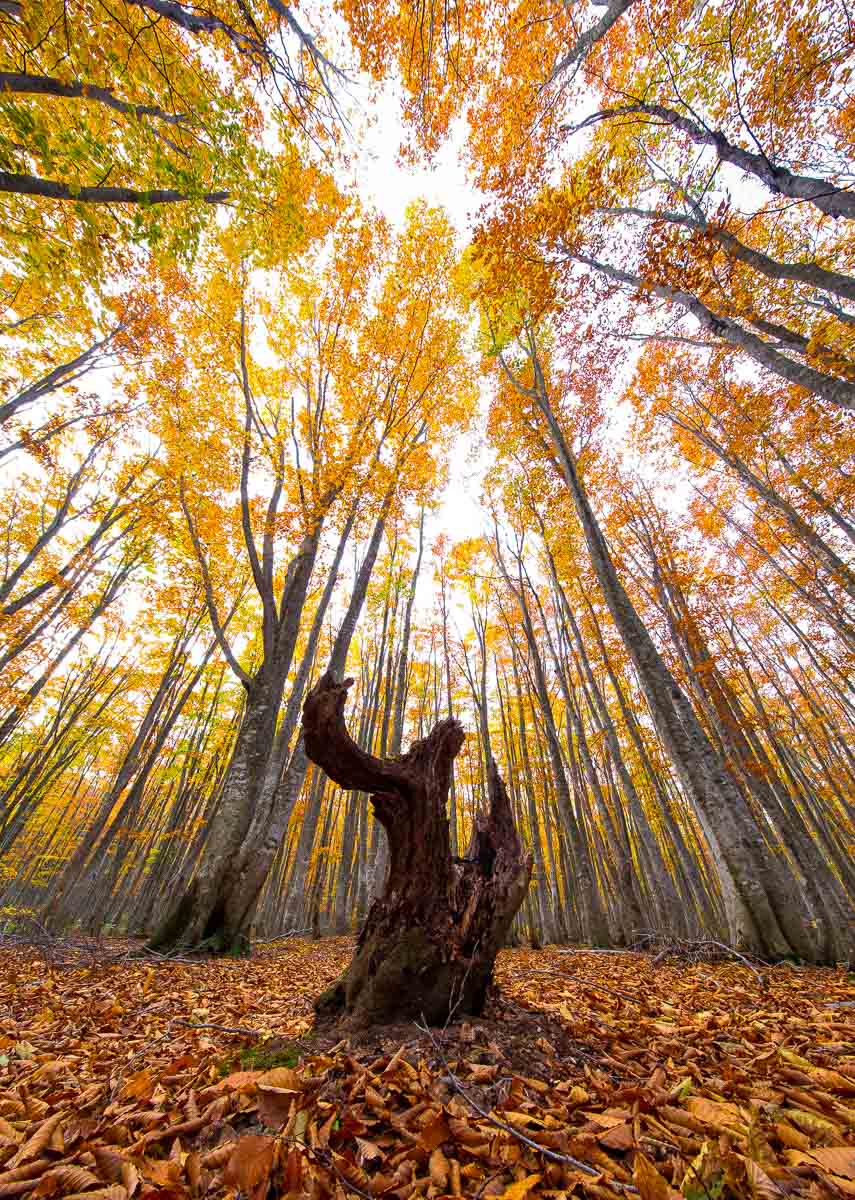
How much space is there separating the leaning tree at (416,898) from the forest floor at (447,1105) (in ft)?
0.59

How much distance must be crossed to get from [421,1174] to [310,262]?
11.2 metres

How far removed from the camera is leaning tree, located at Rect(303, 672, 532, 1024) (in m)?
2.34

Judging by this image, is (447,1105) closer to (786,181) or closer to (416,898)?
(416,898)

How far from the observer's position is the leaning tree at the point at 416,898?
92.3 inches

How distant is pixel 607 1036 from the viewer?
228 centimetres

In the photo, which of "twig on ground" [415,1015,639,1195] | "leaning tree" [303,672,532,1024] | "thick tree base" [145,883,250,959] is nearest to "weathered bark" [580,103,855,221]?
"leaning tree" [303,672,532,1024]

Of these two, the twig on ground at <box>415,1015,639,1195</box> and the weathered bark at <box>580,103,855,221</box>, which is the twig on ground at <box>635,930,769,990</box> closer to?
the twig on ground at <box>415,1015,639,1195</box>

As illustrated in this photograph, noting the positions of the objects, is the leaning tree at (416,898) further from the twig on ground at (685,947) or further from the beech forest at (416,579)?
the twig on ground at (685,947)

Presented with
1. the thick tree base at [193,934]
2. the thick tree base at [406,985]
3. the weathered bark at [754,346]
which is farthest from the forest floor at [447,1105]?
the weathered bark at [754,346]

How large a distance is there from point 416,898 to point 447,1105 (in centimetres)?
97

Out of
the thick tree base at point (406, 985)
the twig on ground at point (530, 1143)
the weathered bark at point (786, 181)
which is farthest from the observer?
the weathered bark at point (786, 181)

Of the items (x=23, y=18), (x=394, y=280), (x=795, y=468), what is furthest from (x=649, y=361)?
(x=23, y=18)

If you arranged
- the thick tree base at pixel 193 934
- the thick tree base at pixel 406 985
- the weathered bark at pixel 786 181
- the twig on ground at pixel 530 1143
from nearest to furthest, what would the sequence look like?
1. the twig on ground at pixel 530 1143
2. the thick tree base at pixel 406 985
3. the weathered bark at pixel 786 181
4. the thick tree base at pixel 193 934

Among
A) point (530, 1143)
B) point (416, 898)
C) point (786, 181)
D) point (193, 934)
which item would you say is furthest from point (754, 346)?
point (193, 934)
